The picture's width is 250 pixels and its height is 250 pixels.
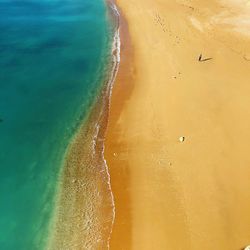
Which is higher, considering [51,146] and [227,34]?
[227,34]

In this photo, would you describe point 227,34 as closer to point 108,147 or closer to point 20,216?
point 108,147

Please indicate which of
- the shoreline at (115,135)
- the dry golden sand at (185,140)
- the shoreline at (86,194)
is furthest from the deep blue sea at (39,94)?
the dry golden sand at (185,140)

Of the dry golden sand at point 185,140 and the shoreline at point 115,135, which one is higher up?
the dry golden sand at point 185,140

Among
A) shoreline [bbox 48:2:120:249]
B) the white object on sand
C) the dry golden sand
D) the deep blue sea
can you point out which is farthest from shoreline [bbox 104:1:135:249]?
the white object on sand

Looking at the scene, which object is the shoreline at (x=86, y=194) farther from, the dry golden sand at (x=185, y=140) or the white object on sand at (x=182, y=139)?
the white object on sand at (x=182, y=139)

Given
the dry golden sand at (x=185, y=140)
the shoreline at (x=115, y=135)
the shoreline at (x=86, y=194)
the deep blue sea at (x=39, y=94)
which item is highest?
the dry golden sand at (x=185, y=140)

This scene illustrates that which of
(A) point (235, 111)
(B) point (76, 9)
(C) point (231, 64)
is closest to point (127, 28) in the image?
(B) point (76, 9)

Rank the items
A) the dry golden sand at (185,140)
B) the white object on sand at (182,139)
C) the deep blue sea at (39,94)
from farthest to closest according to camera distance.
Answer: the white object on sand at (182,139) → the deep blue sea at (39,94) → the dry golden sand at (185,140)
